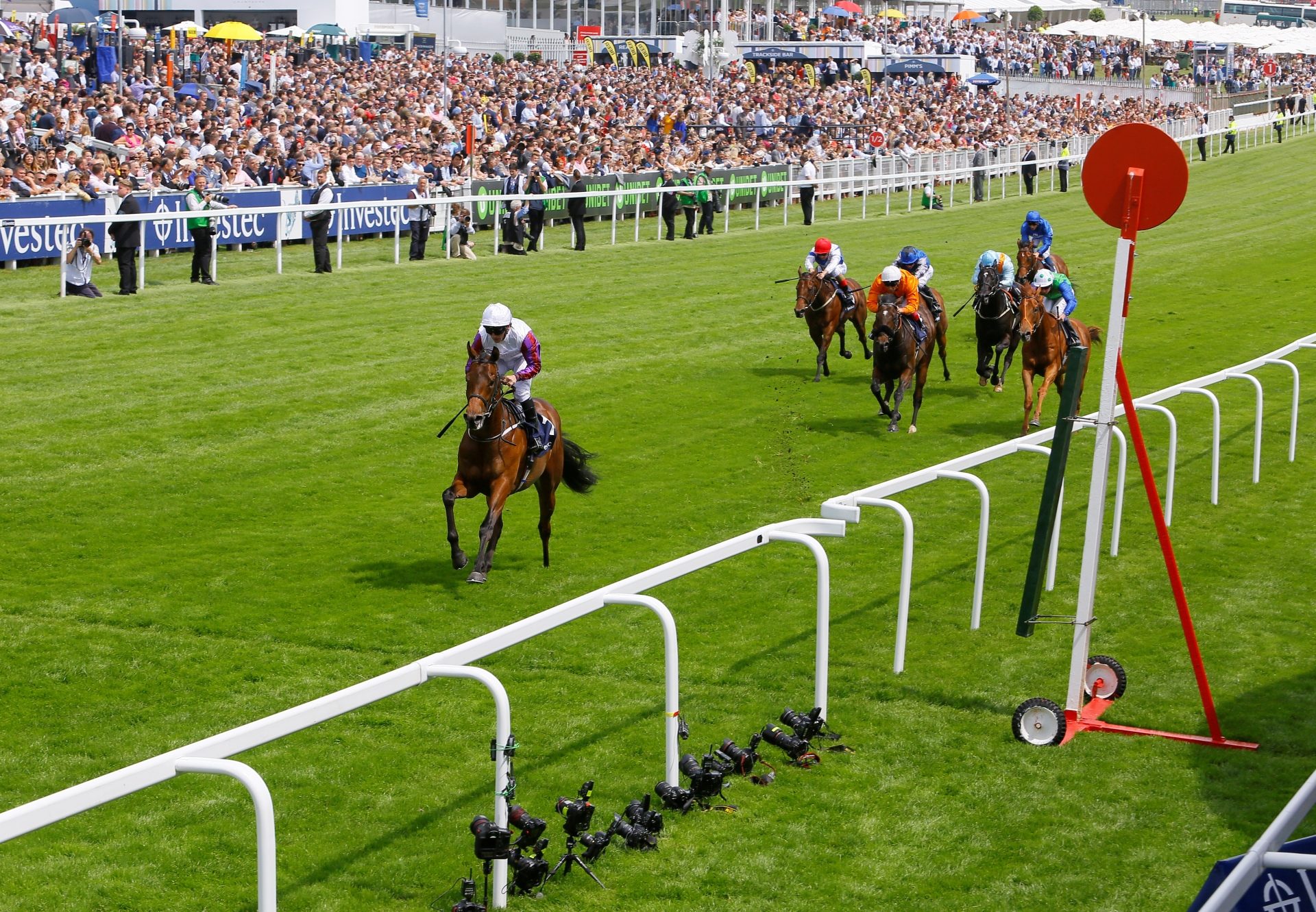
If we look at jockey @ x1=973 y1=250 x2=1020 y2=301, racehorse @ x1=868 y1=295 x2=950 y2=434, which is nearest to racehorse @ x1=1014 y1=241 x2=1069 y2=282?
jockey @ x1=973 y1=250 x2=1020 y2=301

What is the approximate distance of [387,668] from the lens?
26.0 feet

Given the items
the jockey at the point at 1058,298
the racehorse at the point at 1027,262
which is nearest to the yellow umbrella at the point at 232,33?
the racehorse at the point at 1027,262

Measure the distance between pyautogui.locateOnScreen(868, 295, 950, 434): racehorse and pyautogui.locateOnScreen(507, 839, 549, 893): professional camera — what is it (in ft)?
30.2

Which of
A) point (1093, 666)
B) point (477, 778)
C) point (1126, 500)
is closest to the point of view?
point (477, 778)

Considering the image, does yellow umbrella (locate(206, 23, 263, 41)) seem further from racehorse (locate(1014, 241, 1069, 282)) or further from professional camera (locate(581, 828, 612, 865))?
professional camera (locate(581, 828, 612, 865))

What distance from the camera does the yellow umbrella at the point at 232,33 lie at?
105 ft

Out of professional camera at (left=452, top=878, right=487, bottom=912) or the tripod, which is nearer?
professional camera at (left=452, top=878, right=487, bottom=912)

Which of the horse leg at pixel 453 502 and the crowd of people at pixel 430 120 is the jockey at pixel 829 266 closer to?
the horse leg at pixel 453 502

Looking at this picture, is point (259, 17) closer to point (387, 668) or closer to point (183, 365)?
point (183, 365)

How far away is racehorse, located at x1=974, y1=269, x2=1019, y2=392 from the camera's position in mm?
14867

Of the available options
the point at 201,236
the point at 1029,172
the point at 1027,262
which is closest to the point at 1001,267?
the point at 1027,262

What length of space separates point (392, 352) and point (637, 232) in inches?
373

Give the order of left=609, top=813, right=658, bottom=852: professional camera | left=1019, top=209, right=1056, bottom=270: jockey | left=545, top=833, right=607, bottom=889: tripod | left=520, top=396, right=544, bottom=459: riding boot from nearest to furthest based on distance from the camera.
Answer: left=545, top=833, right=607, bottom=889: tripod < left=609, top=813, right=658, bottom=852: professional camera < left=520, top=396, right=544, bottom=459: riding boot < left=1019, top=209, right=1056, bottom=270: jockey

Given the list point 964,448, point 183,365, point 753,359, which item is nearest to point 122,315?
point 183,365
